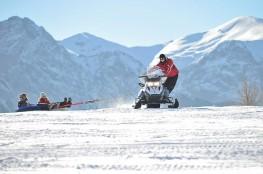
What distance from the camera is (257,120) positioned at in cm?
930

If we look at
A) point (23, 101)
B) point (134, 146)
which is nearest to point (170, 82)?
point (23, 101)

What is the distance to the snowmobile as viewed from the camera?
15.7 metres

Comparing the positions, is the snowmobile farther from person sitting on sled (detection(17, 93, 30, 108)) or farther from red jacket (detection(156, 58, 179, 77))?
person sitting on sled (detection(17, 93, 30, 108))

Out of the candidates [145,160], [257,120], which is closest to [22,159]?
[145,160]

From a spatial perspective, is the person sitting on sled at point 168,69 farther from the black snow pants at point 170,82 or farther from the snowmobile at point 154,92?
the snowmobile at point 154,92

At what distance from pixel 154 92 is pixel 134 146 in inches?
377

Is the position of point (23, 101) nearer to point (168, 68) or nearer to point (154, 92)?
point (154, 92)

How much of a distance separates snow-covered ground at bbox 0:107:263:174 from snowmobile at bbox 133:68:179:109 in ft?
20.3

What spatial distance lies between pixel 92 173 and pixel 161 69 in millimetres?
11613

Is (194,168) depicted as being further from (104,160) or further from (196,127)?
(196,127)

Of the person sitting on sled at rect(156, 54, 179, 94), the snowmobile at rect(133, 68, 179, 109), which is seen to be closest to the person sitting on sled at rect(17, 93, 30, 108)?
the snowmobile at rect(133, 68, 179, 109)

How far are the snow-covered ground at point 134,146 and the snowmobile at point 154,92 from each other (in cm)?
618

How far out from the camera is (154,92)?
15695 mm

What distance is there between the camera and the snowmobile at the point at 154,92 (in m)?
15.7
